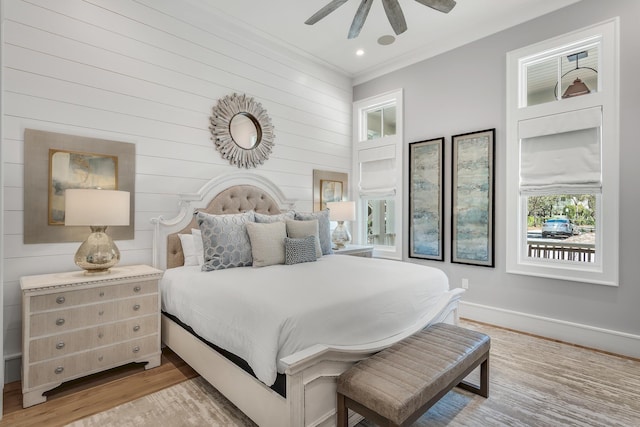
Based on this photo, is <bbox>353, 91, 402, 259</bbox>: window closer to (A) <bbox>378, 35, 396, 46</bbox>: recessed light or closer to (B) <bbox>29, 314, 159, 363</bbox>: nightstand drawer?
(A) <bbox>378, 35, 396, 46</bbox>: recessed light

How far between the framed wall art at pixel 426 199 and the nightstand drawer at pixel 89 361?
3.15 m

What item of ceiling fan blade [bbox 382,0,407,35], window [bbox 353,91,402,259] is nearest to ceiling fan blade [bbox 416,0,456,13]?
ceiling fan blade [bbox 382,0,407,35]

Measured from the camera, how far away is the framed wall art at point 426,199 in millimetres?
3990

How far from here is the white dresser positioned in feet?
6.54

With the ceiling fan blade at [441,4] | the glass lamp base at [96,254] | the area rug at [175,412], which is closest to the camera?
the area rug at [175,412]

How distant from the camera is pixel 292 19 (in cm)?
352

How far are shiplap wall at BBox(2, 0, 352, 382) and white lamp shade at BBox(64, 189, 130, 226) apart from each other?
50 cm

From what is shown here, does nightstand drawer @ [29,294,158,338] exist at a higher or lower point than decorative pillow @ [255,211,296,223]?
lower

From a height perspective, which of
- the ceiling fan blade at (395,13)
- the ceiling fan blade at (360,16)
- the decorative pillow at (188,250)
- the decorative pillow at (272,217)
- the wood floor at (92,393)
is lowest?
the wood floor at (92,393)

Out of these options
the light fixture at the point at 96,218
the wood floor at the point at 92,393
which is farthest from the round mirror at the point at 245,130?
the wood floor at the point at 92,393

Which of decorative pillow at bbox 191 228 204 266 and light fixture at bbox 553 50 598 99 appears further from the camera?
light fixture at bbox 553 50 598 99

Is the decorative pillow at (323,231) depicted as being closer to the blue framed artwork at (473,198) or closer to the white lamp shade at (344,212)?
the white lamp shade at (344,212)

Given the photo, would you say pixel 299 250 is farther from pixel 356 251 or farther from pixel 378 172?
pixel 378 172

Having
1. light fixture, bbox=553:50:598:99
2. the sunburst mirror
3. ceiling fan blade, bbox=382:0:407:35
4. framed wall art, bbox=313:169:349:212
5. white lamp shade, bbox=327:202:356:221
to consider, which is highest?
ceiling fan blade, bbox=382:0:407:35
